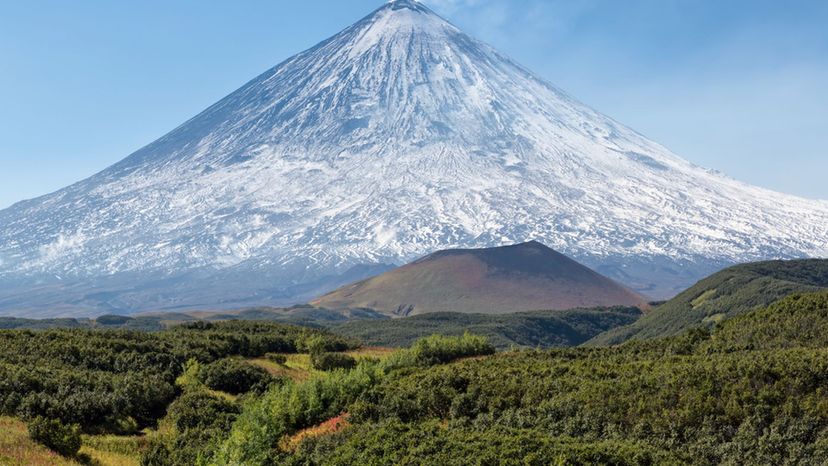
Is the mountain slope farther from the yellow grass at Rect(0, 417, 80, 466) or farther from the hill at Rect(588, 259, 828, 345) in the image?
the yellow grass at Rect(0, 417, 80, 466)

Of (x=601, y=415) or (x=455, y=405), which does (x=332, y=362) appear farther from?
(x=601, y=415)

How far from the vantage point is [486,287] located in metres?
180

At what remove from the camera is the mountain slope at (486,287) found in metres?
171

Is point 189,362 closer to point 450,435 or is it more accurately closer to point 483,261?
point 450,435

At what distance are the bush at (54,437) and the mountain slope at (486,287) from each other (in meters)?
144

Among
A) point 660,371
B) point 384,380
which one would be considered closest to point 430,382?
point 384,380

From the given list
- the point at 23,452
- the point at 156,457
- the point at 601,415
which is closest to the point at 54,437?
the point at 23,452

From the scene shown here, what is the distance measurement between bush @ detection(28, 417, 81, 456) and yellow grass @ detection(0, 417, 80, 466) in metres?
0.23

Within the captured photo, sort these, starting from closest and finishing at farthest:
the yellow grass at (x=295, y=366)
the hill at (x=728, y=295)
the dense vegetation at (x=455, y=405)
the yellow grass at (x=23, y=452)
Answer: the yellow grass at (x=23, y=452) < the dense vegetation at (x=455, y=405) < the yellow grass at (x=295, y=366) < the hill at (x=728, y=295)

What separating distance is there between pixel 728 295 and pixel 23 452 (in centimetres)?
8845

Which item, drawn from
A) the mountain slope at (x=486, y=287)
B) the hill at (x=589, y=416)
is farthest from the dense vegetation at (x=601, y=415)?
the mountain slope at (x=486, y=287)

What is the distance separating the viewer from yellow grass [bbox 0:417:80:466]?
19047 millimetres

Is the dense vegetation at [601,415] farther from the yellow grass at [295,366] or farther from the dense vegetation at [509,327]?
the dense vegetation at [509,327]

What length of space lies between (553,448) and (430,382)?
24.7 feet
